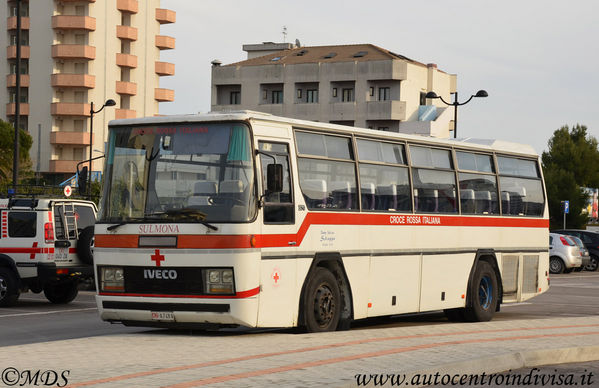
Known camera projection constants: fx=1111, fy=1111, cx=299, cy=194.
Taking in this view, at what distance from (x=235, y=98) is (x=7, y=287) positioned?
300 feet

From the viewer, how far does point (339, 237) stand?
16.0 metres

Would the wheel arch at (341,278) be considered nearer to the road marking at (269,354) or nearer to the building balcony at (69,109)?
the road marking at (269,354)

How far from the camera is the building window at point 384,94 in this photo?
10431 cm

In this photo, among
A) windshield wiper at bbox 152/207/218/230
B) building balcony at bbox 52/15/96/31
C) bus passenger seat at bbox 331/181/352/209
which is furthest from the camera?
building balcony at bbox 52/15/96/31

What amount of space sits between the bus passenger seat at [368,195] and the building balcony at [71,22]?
84.5 meters

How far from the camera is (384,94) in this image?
10438cm

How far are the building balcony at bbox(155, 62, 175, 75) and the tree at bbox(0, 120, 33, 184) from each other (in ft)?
77.8

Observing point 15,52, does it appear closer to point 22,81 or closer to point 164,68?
point 22,81

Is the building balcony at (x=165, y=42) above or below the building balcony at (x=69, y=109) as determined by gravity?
above

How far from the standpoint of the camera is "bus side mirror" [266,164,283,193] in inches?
543

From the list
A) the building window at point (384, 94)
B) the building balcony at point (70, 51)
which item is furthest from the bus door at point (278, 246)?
the building window at point (384, 94)

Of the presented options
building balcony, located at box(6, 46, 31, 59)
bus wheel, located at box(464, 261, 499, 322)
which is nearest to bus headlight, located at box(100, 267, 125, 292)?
bus wheel, located at box(464, 261, 499, 322)

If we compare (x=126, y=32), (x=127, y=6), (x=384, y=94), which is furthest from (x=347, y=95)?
(x=127, y=6)
